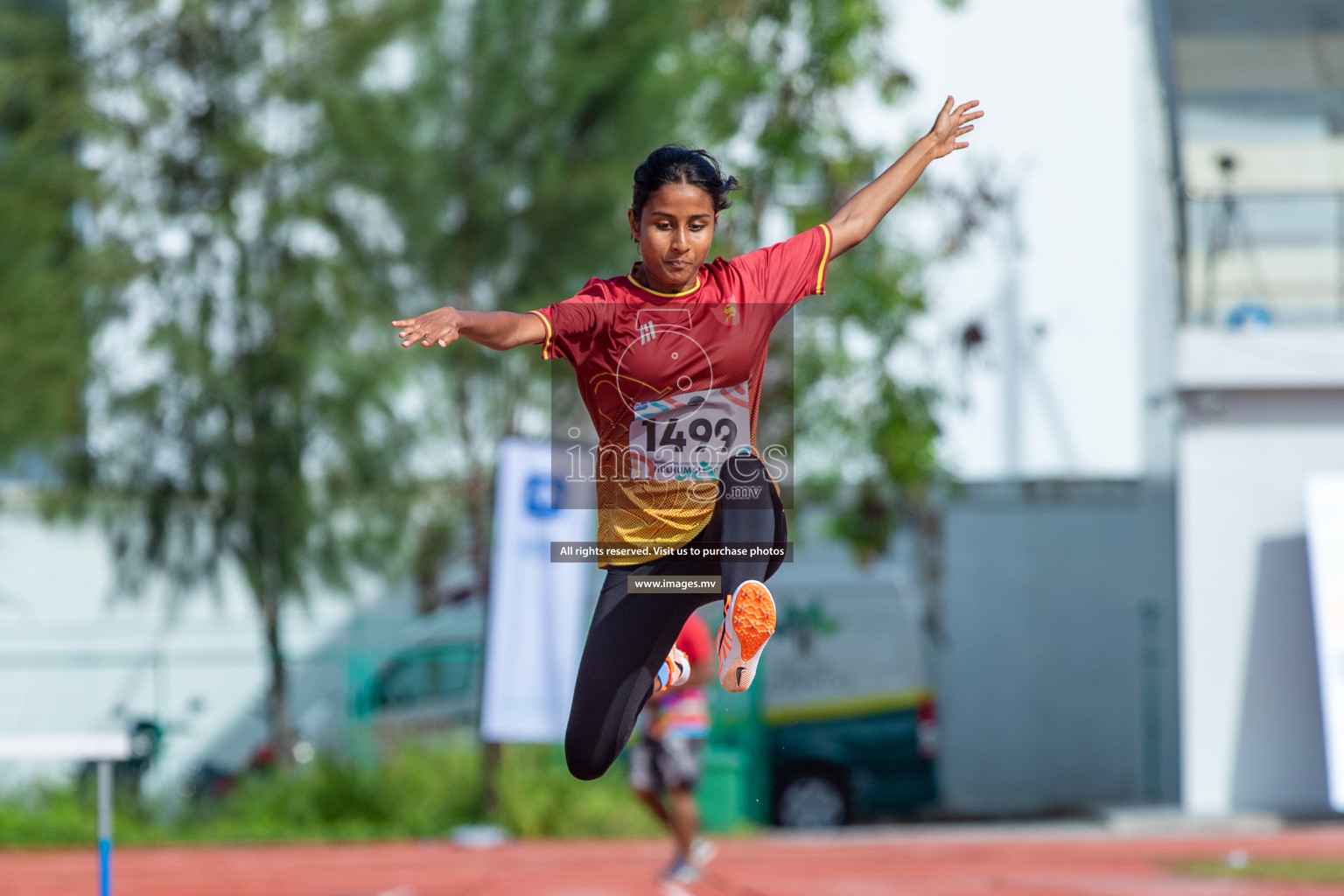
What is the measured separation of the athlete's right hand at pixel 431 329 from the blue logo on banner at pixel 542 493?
678 cm

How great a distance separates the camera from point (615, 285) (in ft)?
12.6

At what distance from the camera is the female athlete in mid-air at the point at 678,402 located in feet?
12.2

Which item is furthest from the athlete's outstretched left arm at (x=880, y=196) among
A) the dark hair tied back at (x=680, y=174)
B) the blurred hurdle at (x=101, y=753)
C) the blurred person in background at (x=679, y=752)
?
the blurred person in background at (x=679, y=752)

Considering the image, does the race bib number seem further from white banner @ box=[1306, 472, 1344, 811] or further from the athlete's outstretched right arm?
white banner @ box=[1306, 472, 1344, 811]

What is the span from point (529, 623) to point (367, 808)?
253cm

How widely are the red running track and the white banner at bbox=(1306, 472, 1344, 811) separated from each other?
0.62 meters

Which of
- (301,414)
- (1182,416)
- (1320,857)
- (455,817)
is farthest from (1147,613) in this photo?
(301,414)

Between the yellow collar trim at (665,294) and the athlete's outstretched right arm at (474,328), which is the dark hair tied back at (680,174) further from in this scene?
the athlete's outstretched right arm at (474,328)

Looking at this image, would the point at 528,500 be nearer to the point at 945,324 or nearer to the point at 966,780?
the point at 945,324

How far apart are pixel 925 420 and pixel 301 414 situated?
17.5 feet

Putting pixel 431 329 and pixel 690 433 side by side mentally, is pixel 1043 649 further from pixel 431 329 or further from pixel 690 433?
pixel 431 329

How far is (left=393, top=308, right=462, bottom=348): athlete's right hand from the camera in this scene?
3299 millimetres

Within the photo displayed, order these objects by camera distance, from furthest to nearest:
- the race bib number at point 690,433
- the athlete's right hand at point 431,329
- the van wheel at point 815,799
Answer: the van wheel at point 815,799 < the race bib number at point 690,433 < the athlete's right hand at point 431,329

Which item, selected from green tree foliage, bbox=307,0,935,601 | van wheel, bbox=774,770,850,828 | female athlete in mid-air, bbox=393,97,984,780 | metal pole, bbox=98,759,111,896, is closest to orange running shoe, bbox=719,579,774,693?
female athlete in mid-air, bbox=393,97,984,780
